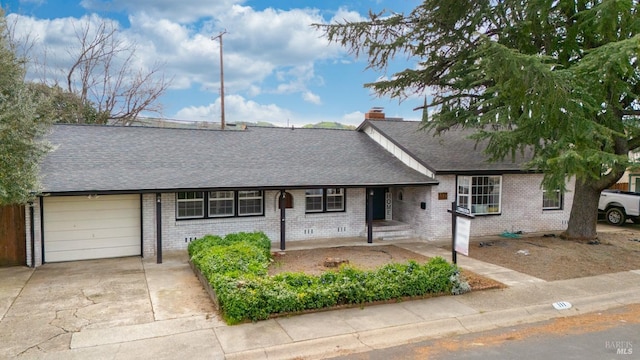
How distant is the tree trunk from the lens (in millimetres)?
15656

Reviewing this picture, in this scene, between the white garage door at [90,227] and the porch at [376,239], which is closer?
the white garage door at [90,227]

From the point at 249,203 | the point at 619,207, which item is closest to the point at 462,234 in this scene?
the point at 249,203

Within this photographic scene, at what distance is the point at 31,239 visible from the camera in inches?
460

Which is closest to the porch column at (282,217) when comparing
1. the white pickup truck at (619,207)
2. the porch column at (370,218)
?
the porch column at (370,218)

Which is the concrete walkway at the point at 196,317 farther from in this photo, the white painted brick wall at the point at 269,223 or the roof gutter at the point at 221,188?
the white painted brick wall at the point at 269,223

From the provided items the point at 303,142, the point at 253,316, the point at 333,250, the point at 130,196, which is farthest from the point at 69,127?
the point at 253,316

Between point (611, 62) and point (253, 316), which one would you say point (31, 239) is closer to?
point (253, 316)

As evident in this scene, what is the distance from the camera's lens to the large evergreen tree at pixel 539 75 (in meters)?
11.2

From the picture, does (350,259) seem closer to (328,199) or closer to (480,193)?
(328,199)

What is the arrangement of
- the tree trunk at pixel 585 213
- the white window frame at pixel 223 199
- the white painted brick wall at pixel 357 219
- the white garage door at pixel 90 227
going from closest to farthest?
the white garage door at pixel 90 227 < the white painted brick wall at pixel 357 219 < the white window frame at pixel 223 199 < the tree trunk at pixel 585 213

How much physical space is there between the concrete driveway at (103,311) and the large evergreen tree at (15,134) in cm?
220

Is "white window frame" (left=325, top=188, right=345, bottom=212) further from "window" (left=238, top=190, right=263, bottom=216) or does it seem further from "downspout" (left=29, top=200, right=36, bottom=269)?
"downspout" (left=29, top=200, right=36, bottom=269)

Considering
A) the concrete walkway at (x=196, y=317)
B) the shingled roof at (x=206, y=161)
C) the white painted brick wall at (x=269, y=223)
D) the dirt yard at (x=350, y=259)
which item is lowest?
the concrete walkway at (x=196, y=317)

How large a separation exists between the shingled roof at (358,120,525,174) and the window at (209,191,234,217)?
276 inches
